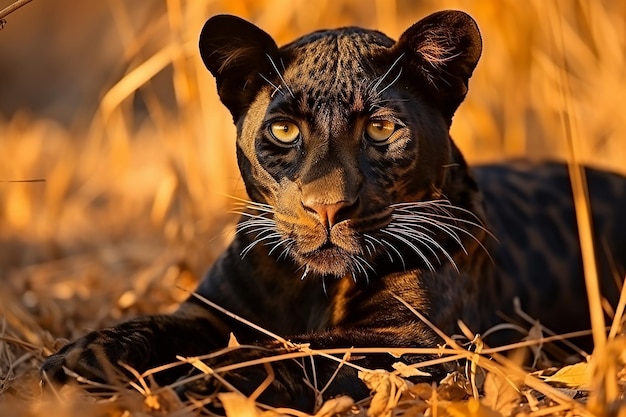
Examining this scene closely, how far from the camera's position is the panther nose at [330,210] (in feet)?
8.52

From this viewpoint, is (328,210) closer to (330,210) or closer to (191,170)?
(330,210)

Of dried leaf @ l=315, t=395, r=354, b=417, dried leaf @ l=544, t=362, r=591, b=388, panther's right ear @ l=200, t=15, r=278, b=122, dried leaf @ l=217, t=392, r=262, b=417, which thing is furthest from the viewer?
panther's right ear @ l=200, t=15, r=278, b=122

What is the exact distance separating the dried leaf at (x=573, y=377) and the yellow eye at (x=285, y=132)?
83 cm

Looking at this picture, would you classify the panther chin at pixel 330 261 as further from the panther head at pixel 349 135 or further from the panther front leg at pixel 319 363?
the panther front leg at pixel 319 363

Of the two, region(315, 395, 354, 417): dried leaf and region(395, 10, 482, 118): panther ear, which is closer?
region(315, 395, 354, 417): dried leaf

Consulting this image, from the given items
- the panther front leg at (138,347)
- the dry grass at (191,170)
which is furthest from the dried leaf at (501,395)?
the panther front leg at (138,347)

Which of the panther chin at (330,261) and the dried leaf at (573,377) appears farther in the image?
the panther chin at (330,261)

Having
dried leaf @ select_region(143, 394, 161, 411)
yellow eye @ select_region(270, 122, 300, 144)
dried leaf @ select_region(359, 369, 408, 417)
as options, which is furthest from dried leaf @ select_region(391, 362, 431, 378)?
yellow eye @ select_region(270, 122, 300, 144)

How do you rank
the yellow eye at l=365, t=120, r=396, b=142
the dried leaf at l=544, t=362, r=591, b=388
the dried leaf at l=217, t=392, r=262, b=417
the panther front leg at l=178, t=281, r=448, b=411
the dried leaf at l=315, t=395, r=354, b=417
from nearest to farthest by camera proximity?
the dried leaf at l=217, t=392, r=262, b=417 < the dried leaf at l=315, t=395, r=354, b=417 < the panther front leg at l=178, t=281, r=448, b=411 < the dried leaf at l=544, t=362, r=591, b=388 < the yellow eye at l=365, t=120, r=396, b=142

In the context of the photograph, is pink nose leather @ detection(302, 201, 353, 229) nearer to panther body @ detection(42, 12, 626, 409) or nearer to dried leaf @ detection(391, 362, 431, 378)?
panther body @ detection(42, 12, 626, 409)

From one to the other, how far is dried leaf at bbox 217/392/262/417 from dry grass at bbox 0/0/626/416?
143 mm

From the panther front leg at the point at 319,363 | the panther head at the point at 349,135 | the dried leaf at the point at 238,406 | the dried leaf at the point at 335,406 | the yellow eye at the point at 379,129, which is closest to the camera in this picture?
the dried leaf at the point at 238,406

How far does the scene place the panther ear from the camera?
9.39ft

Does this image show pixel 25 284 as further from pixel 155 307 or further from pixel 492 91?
pixel 492 91
